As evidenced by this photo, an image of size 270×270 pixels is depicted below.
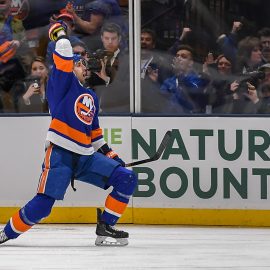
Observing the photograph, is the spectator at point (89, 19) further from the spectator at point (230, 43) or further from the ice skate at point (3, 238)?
the ice skate at point (3, 238)

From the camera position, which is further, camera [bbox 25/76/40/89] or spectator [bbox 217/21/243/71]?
camera [bbox 25/76/40/89]

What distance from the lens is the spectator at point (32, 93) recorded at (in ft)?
25.8

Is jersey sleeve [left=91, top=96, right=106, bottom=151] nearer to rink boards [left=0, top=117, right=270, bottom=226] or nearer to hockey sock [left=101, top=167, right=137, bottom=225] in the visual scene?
hockey sock [left=101, top=167, right=137, bottom=225]

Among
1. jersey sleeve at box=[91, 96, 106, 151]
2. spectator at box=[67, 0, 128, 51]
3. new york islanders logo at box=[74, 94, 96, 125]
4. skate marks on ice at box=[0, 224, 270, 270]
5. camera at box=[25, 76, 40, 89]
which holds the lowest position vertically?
skate marks on ice at box=[0, 224, 270, 270]

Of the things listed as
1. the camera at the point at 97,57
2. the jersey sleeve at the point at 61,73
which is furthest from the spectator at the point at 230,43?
the jersey sleeve at the point at 61,73

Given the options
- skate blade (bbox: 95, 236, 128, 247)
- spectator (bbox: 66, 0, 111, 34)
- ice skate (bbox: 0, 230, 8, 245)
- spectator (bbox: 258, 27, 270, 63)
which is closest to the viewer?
ice skate (bbox: 0, 230, 8, 245)

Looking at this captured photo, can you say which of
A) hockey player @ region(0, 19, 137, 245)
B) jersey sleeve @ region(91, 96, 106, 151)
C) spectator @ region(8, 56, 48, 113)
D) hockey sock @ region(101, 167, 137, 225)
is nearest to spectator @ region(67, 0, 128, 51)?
spectator @ region(8, 56, 48, 113)

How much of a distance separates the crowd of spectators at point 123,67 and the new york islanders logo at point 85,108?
1281mm

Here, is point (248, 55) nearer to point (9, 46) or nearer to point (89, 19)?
point (89, 19)

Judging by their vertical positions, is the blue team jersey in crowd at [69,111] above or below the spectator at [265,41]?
below

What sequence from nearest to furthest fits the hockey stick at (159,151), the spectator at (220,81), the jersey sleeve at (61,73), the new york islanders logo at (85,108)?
1. the jersey sleeve at (61,73)
2. the new york islanders logo at (85,108)
3. the hockey stick at (159,151)
4. the spectator at (220,81)

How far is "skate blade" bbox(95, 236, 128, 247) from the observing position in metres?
6.69

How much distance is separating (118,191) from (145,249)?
0.40m

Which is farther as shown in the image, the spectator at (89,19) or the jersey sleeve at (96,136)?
the spectator at (89,19)
